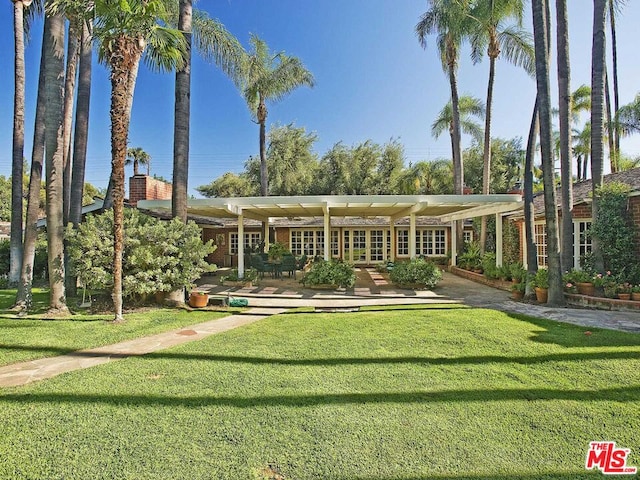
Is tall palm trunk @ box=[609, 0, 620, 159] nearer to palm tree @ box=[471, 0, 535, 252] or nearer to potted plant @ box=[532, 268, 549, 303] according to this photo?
palm tree @ box=[471, 0, 535, 252]

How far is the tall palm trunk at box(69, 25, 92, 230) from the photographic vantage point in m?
9.78

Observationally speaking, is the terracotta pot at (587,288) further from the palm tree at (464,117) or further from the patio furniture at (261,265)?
the palm tree at (464,117)

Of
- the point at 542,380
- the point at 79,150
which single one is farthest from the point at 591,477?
the point at 79,150

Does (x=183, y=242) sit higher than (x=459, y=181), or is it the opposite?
(x=459, y=181)

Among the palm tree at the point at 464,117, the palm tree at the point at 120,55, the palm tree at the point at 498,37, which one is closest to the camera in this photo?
the palm tree at the point at 120,55

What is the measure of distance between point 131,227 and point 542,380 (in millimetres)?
8437

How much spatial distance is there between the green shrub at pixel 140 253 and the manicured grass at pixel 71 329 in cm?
76

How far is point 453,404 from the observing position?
349cm

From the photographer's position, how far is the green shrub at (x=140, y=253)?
771 cm

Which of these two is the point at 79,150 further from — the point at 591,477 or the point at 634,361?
the point at 634,361

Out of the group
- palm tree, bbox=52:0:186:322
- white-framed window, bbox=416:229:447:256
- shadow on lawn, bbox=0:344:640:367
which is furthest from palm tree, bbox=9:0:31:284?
white-framed window, bbox=416:229:447:256

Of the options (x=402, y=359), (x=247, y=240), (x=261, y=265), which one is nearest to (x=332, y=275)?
(x=261, y=265)

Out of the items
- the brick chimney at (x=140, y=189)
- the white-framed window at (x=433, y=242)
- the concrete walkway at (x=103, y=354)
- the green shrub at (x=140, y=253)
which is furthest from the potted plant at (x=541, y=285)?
the brick chimney at (x=140, y=189)

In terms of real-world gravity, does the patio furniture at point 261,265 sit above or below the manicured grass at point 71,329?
above
